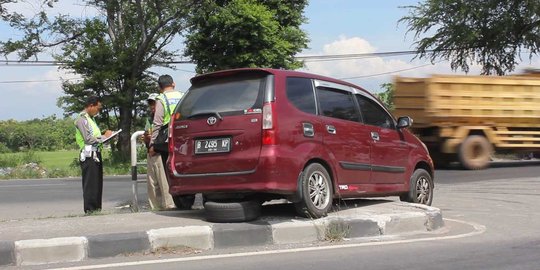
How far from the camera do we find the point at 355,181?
25.1 feet

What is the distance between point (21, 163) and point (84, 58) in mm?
5417

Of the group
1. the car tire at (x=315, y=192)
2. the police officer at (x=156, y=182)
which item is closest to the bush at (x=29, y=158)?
the police officer at (x=156, y=182)

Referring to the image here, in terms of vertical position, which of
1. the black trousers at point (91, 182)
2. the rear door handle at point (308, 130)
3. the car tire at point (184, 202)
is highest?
the rear door handle at point (308, 130)

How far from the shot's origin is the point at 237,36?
1055 inches

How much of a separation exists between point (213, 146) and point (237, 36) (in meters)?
20.5

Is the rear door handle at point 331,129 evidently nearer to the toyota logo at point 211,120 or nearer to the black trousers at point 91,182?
the toyota logo at point 211,120

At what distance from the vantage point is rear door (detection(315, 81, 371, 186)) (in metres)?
7.31

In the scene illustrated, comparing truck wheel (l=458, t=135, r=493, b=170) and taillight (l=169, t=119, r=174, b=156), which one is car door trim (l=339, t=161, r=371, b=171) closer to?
taillight (l=169, t=119, r=174, b=156)

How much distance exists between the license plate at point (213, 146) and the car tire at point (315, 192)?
0.92m

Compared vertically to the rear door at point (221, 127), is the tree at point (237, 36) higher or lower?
higher

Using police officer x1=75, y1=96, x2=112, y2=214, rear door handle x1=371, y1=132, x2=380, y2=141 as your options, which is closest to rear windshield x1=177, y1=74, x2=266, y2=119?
police officer x1=75, y1=96, x2=112, y2=214

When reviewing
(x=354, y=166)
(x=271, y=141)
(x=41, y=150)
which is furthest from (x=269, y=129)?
(x=41, y=150)

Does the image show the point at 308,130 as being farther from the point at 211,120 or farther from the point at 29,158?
the point at 29,158

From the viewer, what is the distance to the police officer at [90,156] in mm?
8062
